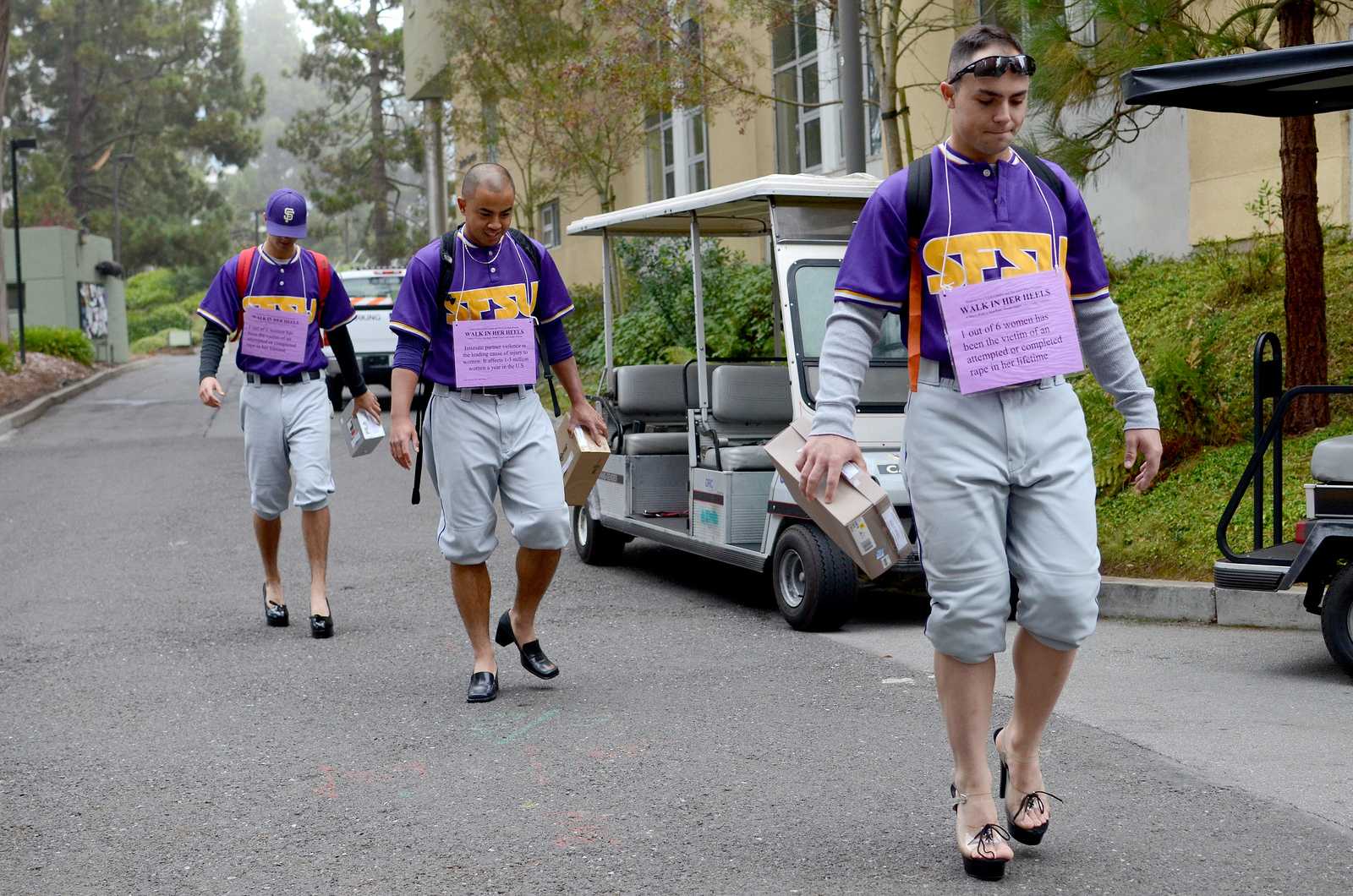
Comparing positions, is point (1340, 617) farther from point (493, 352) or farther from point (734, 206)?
point (734, 206)

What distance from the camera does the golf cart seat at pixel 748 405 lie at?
30.4ft

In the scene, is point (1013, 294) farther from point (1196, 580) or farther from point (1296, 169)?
point (1296, 169)

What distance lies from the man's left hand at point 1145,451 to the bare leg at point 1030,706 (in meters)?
0.49

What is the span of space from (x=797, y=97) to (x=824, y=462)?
67.2 ft

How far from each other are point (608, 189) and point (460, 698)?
18.9m

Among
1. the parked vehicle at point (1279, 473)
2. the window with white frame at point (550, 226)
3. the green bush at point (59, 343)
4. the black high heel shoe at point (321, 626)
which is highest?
the window with white frame at point (550, 226)

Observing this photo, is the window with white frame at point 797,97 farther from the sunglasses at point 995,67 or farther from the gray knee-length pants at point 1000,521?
the gray knee-length pants at point 1000,521

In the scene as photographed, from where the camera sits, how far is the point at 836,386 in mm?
4156

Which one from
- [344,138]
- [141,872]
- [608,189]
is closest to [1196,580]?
[141,872]

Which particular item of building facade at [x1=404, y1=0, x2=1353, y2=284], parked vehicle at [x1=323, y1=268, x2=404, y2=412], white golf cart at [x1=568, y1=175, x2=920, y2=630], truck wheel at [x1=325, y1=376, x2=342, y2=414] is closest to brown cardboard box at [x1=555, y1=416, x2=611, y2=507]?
white golf cart at [x1=568, y1=175, x2=920, y2=630]

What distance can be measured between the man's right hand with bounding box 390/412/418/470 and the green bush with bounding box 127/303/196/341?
221ft

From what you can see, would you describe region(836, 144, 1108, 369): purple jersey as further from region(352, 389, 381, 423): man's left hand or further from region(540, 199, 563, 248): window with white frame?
region(540, 199, 563, 248): window with white frame

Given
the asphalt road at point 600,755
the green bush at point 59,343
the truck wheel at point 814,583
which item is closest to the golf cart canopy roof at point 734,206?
the truck wheel at point 814,583

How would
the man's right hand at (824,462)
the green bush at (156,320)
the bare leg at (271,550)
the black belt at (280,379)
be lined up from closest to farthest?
the man's right hand at (824,462)
the black belt at (280,379)
the bare leg at (271,550)
the green bush at (156,320)
